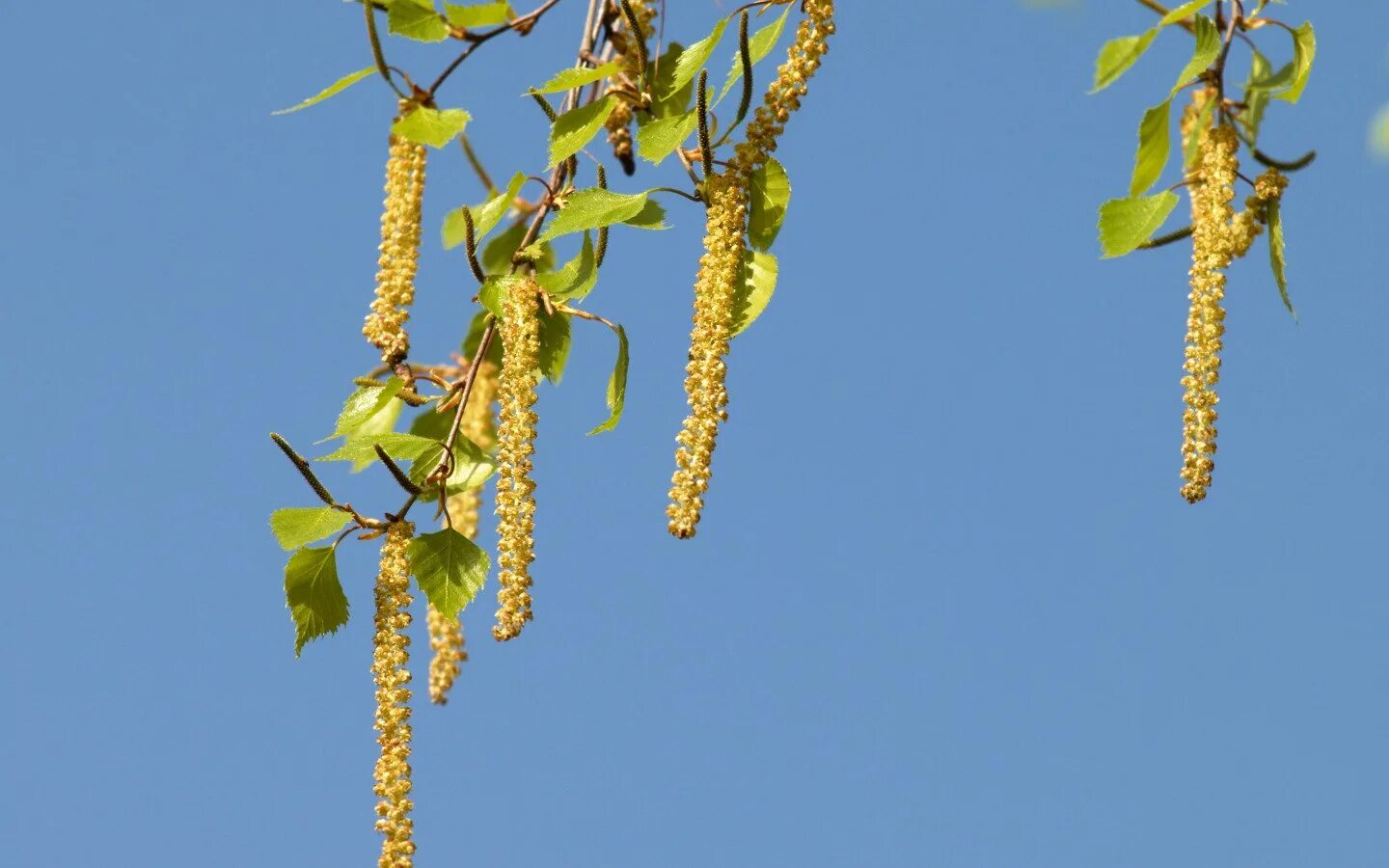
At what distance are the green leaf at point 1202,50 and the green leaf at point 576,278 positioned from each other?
95cm

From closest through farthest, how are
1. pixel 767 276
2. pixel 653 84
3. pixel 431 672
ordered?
1. pixel 767 276
2. pixel 653 84
3. pixel 431 672

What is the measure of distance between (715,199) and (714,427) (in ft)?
1.22

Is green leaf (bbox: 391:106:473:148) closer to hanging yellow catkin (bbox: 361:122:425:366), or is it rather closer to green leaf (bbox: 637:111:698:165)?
hanging yellow catkin (bbox: 361:122:425:366)

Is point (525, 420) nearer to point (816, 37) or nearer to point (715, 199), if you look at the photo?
point (715, 199)

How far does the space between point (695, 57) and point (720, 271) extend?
0.37 metres

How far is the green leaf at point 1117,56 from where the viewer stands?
92.7 inches

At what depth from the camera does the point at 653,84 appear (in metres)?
2.81

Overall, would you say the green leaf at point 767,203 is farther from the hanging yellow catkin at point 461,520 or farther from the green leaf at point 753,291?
the hanging yellow catkin at point 461,520

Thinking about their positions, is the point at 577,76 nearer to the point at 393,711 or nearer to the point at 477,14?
the point at 477,14

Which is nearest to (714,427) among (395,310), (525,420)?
(525,420)

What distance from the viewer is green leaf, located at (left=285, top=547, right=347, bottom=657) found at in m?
2.75

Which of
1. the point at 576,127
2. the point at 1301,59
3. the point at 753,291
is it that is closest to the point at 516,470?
the point at 753,291

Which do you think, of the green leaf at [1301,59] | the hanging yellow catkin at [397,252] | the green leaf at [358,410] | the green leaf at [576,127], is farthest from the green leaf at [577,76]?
the green leaf at [1301,59]

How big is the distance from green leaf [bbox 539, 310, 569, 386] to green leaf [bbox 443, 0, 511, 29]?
1.57ft
